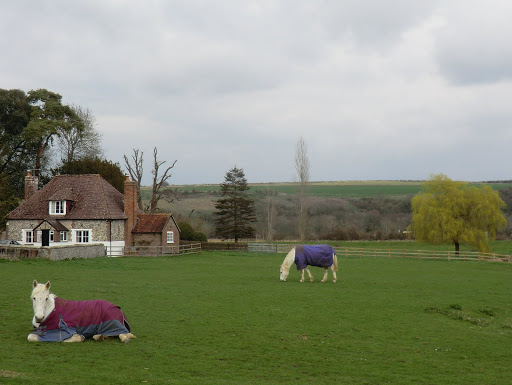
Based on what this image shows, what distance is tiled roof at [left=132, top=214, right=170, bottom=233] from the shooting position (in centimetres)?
4497

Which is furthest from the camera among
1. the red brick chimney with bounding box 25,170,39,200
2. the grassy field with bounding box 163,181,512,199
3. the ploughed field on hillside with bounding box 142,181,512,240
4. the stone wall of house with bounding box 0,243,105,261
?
the grassy field with bounding box 163,181,512,199

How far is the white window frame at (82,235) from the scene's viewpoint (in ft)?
142

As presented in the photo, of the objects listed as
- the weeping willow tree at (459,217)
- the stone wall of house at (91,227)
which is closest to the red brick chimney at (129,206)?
the stone wall of house at (91,227)

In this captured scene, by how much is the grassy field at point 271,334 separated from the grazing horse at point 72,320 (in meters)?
0.26

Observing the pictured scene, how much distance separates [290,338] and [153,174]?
4669 centimetres

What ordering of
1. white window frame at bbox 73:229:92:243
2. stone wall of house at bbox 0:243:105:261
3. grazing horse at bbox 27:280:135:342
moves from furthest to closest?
1. white window frame at bbox 73:229:92:243
2. stone wall of house at bbox 0:243:105:261
3. grazing horse at bbox 27:280:135:342

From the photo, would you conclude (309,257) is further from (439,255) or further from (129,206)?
(439,255)

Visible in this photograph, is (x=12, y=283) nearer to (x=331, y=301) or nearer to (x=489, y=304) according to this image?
(x=331, y=301)

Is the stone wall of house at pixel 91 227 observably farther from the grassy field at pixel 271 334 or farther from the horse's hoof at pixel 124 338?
the horse's hoof at pixel 124 338

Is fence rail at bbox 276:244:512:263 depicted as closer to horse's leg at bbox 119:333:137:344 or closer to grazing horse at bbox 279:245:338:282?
grazing horse at bbox 279:245:338:282

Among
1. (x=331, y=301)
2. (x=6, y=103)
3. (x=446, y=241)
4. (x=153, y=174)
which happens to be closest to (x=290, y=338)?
(x=331, y=301)

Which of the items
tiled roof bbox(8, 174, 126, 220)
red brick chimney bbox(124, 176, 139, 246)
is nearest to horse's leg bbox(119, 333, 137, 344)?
tiled roof bbox(8, 174, 126, 220)

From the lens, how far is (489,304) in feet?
66.0

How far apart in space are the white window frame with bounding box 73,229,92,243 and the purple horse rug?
108 ft
